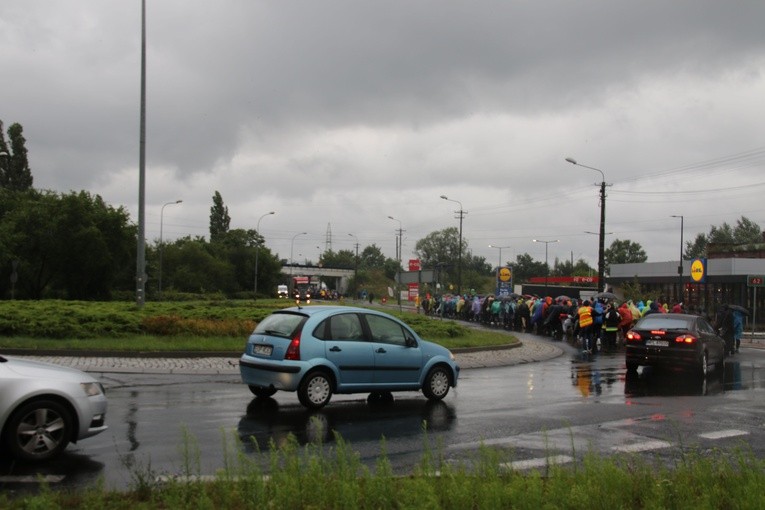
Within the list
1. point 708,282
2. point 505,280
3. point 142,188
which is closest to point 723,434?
point 142,188

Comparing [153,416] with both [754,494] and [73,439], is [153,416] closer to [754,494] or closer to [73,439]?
[73,439]

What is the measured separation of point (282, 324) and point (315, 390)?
1132 mm

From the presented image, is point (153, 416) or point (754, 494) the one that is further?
point (153, 416)

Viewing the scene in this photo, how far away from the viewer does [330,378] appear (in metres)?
11.4

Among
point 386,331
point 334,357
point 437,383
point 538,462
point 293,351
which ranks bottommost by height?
point 538,462

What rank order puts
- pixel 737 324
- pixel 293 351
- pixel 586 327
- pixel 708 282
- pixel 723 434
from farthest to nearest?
pixel 708 282, pixel 737 324, pixel 586 327, pixel 293 351, pixel 723 434

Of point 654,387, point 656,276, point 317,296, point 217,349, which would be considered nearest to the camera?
point 654,387

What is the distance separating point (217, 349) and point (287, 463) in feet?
43.4

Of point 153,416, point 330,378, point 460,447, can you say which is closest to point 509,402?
point 330,378

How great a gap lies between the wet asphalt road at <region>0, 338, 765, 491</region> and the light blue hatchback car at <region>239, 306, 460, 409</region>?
1.17ft

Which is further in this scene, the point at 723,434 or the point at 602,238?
the point at 602,238

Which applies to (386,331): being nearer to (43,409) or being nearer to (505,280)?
(43,409)

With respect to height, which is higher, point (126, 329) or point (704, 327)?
point (704, 327)

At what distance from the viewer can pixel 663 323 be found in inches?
706
